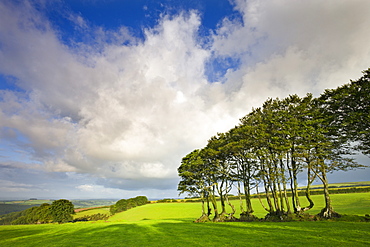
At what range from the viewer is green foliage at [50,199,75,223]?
260 ft

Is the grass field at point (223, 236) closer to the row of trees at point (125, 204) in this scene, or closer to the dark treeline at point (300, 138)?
the dark treeline at point (300, 138)

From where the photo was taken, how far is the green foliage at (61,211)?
79375mm

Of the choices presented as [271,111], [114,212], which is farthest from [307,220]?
[114,212]

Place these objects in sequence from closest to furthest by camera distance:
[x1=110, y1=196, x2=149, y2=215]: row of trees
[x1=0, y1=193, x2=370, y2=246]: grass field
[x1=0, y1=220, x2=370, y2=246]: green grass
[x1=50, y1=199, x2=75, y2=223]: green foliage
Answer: [x1=0, y1=220, x2=370, y2=246]: green grass
[x1=0, y1=193, x2=370, y2=246]: grass field
[x1=50, y1=199, x2=75, y2=223]: green foliage
[x1=110, y1=196, x2=149, y2=215]: row of trees

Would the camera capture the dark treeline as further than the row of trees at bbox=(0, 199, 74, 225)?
No

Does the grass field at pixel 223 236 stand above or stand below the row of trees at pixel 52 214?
above

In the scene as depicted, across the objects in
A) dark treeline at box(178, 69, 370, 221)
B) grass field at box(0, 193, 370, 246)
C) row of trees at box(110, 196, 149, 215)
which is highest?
dark treeline at box(178, 69, 370, 221)

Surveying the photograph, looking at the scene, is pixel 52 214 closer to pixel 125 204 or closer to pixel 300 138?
pixel 125 204

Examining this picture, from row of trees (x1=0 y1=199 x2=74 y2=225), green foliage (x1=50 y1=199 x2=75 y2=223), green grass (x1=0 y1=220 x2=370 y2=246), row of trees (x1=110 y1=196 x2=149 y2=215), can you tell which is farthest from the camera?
row of trees (x1=110 y1=196 x2=149 y2=215)

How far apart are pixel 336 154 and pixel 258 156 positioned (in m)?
11.2

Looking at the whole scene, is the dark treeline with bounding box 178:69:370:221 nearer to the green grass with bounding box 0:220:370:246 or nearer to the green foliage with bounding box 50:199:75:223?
the green grass with bounding box 0:220:370:246

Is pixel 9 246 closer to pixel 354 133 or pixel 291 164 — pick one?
pixel 291 164

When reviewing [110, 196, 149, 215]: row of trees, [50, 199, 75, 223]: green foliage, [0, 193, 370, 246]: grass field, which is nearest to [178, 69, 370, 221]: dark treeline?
[0, 193, 370, 246]: grass field

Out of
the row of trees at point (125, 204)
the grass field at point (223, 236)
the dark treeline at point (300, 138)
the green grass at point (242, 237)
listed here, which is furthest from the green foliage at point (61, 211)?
the dark treeline at point (300, 138)
